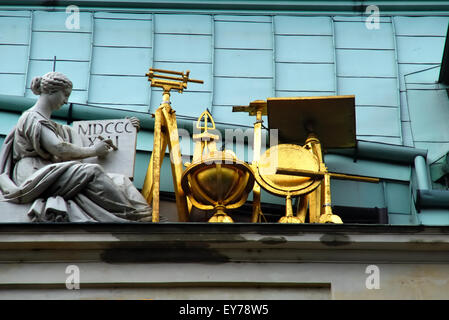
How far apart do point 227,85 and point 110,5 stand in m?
1.84

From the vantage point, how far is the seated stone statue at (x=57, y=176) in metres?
9.66

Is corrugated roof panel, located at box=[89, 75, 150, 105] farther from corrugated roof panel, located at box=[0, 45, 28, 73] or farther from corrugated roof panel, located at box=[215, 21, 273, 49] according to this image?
corrugated roof panel, located at box=[215, 21, 273, 49]

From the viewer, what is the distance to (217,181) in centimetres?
1031

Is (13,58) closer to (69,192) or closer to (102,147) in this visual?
(102,147)

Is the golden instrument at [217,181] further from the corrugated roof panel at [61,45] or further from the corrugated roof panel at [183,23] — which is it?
the corrugated roof panel at [183,23]

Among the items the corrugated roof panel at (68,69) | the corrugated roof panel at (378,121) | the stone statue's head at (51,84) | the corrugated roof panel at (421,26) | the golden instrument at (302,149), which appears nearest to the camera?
the stone statue's head at (51,84)

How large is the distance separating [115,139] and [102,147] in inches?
9.9

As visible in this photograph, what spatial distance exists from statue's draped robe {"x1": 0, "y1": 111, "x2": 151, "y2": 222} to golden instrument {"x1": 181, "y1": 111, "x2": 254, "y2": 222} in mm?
544

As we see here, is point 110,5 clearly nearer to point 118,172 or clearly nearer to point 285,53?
point 285,53

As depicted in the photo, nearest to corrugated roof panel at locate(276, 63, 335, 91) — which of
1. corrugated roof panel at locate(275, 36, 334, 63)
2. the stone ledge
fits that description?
corrugated roof panel at locate(275, 36, 334, 63)

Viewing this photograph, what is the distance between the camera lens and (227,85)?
44.5 ft

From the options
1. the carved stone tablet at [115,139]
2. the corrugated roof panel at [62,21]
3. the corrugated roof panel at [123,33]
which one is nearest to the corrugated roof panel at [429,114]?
the corrugated roof panel at [123,33]

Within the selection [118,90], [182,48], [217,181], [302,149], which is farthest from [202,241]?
[182,48]

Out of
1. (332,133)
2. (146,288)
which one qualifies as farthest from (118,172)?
(332,133)
